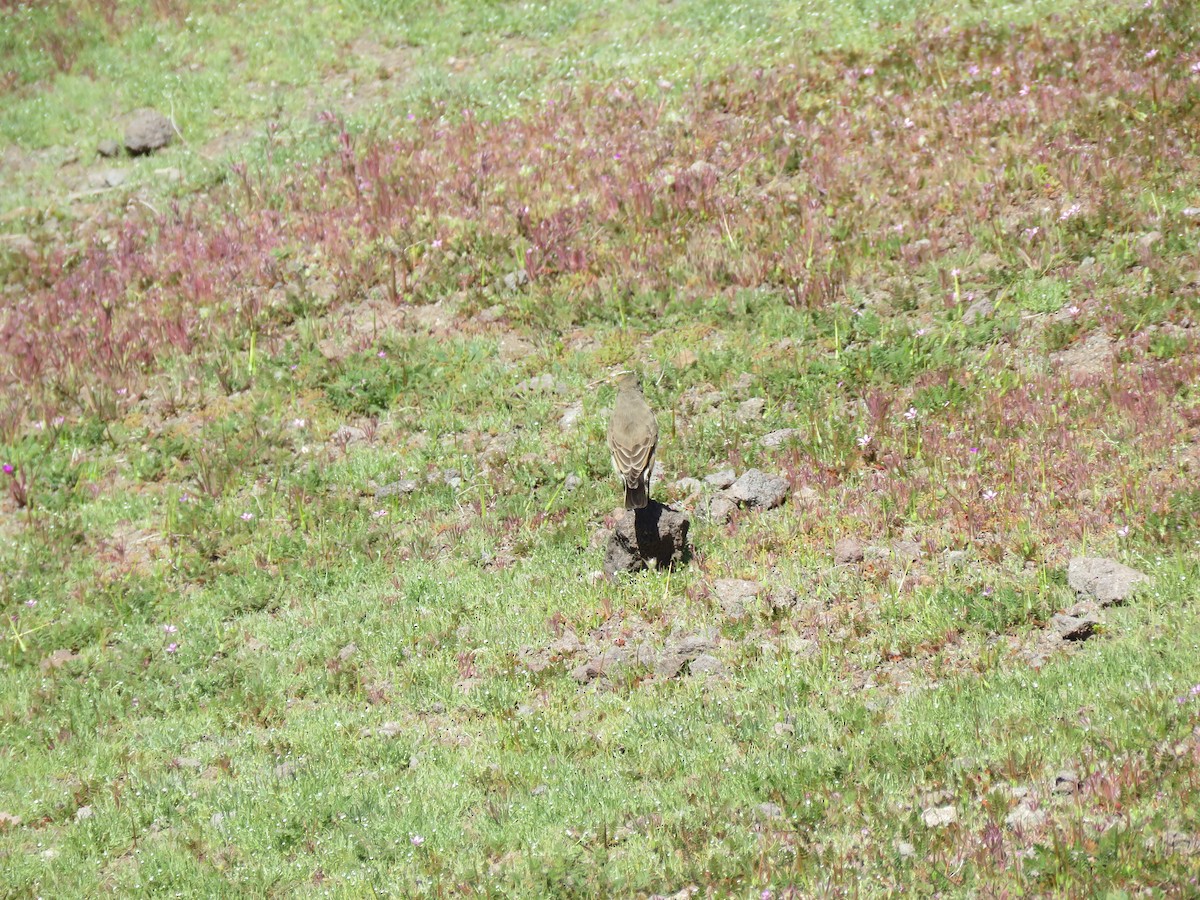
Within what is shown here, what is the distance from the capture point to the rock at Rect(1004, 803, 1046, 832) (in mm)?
6306

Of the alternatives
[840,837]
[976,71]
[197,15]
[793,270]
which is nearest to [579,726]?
[840,837]

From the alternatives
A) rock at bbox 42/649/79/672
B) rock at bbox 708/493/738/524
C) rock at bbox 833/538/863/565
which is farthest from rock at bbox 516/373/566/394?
rock at bbox 42/649/79/672

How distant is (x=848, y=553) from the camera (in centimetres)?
999

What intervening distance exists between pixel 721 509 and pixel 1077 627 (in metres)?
3.69

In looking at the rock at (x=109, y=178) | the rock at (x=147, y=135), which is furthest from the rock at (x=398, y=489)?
the rock at (x=147, y=135)

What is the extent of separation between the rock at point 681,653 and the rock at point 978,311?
595 centimetres

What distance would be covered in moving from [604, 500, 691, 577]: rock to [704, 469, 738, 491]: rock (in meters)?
1.22

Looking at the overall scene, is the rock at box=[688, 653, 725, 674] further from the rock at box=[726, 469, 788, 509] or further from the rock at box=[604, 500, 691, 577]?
the rock at box=[726, 469, 788, 509]

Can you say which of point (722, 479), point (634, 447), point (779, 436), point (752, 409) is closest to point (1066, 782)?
Answer: point (634, 447)

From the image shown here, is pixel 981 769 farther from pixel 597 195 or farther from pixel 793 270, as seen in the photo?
pixel 597 195

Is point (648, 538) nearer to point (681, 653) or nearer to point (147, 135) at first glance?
point (681, 653)

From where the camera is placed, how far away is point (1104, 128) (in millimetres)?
15344

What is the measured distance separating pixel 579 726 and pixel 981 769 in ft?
9.62

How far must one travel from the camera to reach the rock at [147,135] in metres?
22.0
